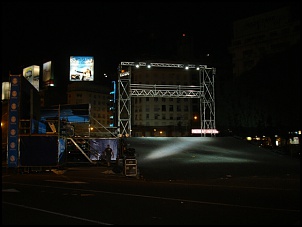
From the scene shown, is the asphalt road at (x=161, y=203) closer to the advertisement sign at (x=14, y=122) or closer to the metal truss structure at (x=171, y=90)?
the advertisement sign at (x=14, y=122)

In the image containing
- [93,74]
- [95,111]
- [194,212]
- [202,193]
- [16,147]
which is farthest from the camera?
[95,111]

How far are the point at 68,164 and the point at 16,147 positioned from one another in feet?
23.2

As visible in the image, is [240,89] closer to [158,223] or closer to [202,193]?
[202,193]

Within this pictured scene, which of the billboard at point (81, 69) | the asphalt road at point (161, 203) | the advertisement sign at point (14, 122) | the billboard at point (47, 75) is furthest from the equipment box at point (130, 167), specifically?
the billboard at point (47, 75)

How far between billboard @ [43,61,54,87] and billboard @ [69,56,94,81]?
38.6ft

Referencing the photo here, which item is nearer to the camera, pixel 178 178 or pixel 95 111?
pixel 178 178

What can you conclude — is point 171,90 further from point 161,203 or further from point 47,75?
point 161,203

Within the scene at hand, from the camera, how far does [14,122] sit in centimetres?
1975

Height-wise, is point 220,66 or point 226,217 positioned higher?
point 220,66

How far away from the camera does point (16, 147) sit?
19.8 meters

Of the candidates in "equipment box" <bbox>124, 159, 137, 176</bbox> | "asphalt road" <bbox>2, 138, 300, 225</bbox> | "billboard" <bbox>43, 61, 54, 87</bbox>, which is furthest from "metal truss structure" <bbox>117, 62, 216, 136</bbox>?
"billboard" <bbox>43, 61, 54, 87</bbox>

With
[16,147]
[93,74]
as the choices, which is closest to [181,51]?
[93,74]

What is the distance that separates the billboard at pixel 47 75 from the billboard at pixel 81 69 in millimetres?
11776

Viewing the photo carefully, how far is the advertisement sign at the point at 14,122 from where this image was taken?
19625mm
